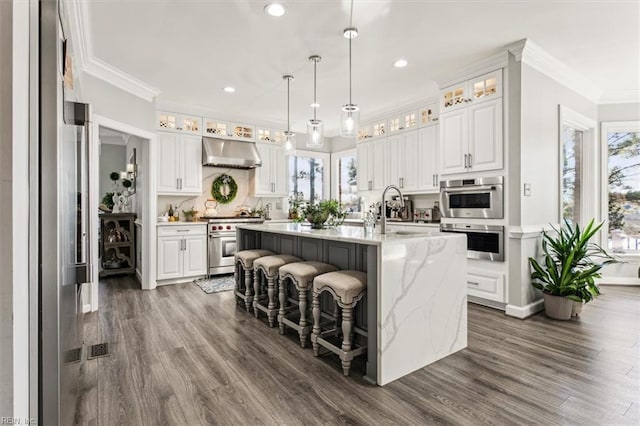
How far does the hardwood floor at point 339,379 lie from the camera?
188cm

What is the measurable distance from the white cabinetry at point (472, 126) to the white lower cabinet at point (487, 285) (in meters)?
1.20

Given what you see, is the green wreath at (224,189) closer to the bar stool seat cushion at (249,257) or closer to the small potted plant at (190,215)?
the small potted plant at (190,215)

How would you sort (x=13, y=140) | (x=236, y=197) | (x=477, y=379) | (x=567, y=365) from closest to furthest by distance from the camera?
1. (x=13, y=140)
2. (x=477, y=379)
3. (x=567, y=365)
4. (x=236, y=197)

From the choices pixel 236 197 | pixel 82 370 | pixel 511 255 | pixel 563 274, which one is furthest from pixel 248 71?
pixel 563 274

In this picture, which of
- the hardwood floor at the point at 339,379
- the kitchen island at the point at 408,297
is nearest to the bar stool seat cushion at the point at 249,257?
the hardwood floor at the point at 339,379

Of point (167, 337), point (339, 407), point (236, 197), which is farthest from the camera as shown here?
point (236, 197)

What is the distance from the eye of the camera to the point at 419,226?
495 cm

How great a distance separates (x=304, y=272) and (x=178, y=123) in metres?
3.86

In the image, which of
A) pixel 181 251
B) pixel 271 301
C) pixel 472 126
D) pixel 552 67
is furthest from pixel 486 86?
pixel 181 251

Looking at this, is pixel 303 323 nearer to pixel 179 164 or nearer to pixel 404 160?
pixel 404 160

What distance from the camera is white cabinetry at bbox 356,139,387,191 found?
19.0 ft

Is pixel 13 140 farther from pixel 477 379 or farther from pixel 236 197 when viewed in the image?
pixel 236 197

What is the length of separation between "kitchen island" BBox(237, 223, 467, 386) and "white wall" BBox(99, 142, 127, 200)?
6.47 m

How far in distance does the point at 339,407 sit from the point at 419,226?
134 inches
